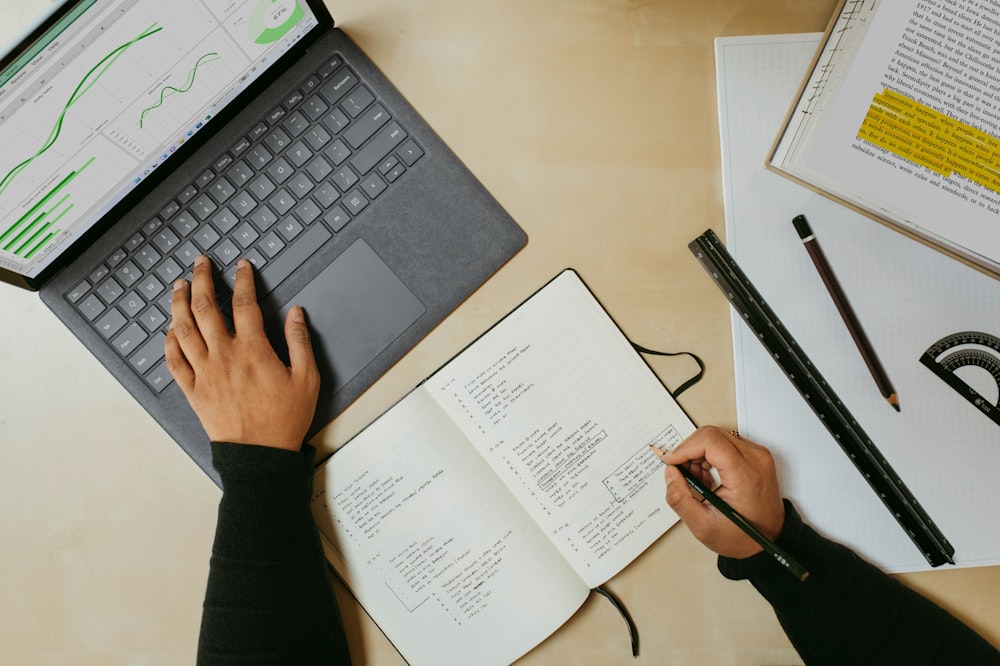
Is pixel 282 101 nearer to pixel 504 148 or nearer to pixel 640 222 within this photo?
pixel 504 148

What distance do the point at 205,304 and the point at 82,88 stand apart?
0.22 m

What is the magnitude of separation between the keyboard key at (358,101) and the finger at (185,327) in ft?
0.80

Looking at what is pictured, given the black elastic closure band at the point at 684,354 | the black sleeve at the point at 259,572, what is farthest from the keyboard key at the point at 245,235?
the black elastic closure band at the point at 684,354

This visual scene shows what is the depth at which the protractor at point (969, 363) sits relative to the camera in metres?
0.72

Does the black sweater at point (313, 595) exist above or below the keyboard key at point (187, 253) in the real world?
below

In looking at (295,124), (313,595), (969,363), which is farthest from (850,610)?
(295,124)

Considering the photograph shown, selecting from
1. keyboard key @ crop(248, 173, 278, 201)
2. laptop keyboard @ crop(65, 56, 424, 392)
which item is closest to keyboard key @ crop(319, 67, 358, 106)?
laptop keyboard @ crop(65, 56, 424, 392)

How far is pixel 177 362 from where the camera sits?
2.21 ft

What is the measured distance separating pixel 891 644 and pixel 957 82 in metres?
0.57

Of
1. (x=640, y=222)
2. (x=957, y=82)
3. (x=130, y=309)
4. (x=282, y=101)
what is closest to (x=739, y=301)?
(x=640, y=222)

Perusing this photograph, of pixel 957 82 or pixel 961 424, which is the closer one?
pixel 957 82

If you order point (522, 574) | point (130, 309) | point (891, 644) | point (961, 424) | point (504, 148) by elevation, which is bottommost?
point (891, 644)

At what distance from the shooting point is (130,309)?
26.7 inches

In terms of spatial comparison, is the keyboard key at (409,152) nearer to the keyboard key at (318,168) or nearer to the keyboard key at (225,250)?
the keyboard key at (318,168)
